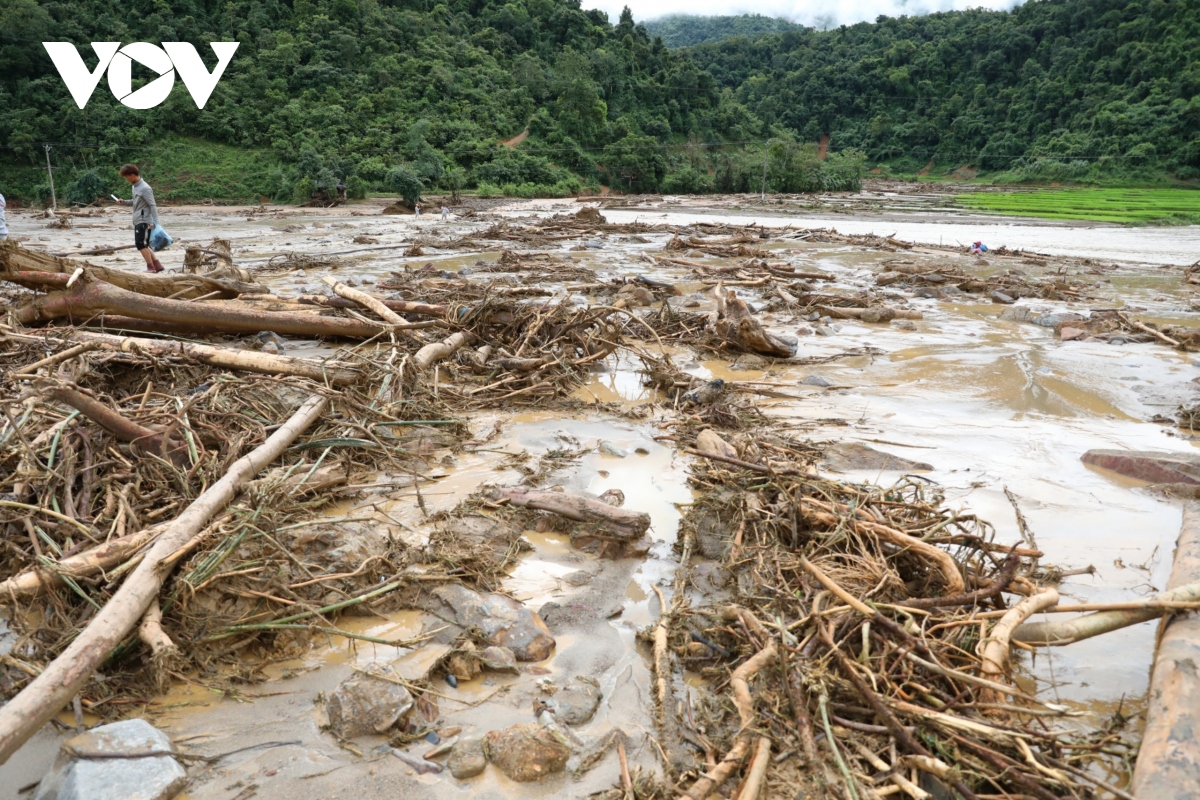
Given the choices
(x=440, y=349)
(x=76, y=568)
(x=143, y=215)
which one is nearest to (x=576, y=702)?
(x=76, y=568)

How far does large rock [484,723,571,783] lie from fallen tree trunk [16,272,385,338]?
4180mm

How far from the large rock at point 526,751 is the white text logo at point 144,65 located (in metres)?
43.5

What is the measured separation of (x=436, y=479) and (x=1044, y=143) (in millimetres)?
74227

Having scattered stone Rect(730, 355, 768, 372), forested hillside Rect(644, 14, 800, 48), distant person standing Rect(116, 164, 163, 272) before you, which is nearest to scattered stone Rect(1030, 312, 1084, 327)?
scattered stone Rect(730, 355, 768, 372)

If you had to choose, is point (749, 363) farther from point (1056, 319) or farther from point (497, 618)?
point (1056, 319)

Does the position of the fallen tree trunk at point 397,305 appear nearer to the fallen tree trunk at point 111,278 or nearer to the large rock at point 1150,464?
the fallen tree trunk at point 111,278

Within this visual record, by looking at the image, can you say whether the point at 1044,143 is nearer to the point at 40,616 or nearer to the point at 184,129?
the point at 184,129

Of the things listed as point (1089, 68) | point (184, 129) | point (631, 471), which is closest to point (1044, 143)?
point (1089, 68)

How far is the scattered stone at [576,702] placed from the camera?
2229 millimetres

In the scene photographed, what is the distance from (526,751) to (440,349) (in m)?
3.95

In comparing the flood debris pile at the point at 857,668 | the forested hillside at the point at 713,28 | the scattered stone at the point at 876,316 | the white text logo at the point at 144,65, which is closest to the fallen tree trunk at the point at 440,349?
the flood debris pile at the point at 857,668

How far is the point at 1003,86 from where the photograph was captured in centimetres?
7525

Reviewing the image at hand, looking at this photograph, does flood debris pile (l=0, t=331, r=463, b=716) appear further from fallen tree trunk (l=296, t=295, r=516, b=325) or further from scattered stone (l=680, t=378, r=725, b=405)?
fallen tree trunk (l=296, t=295, r=516, b=325)

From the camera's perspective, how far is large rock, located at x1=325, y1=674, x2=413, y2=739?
2117 millimetres
